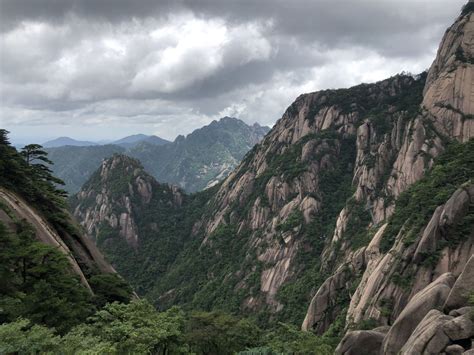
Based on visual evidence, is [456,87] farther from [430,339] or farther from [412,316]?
[430,339]

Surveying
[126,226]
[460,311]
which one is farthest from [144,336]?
[126,226]

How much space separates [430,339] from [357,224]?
65.7 meters

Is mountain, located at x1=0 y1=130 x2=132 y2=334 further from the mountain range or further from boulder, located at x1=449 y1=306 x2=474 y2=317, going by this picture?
boulder, located at x1=449 y1=306 x2=474 y2=317

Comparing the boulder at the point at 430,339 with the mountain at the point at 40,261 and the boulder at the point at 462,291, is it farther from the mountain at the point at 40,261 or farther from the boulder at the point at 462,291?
the mountain at the point at 40,261

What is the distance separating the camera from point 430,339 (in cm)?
2170

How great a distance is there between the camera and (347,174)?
117 metres

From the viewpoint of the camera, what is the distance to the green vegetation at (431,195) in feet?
161

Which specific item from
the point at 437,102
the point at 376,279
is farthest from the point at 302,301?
the point at 437,102

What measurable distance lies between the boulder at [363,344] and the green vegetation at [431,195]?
2035cm

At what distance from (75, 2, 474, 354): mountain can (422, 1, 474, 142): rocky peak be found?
29 centimetres

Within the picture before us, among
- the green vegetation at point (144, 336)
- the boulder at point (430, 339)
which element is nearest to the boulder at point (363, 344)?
the green vegetation at point (144, 336)

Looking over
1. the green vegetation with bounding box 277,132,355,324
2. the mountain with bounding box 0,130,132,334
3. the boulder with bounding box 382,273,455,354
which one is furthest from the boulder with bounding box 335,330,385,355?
the green vegetation with bounding box 277,132,355,324

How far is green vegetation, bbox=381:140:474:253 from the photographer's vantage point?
161ft

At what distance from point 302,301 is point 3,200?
66.5 meters
